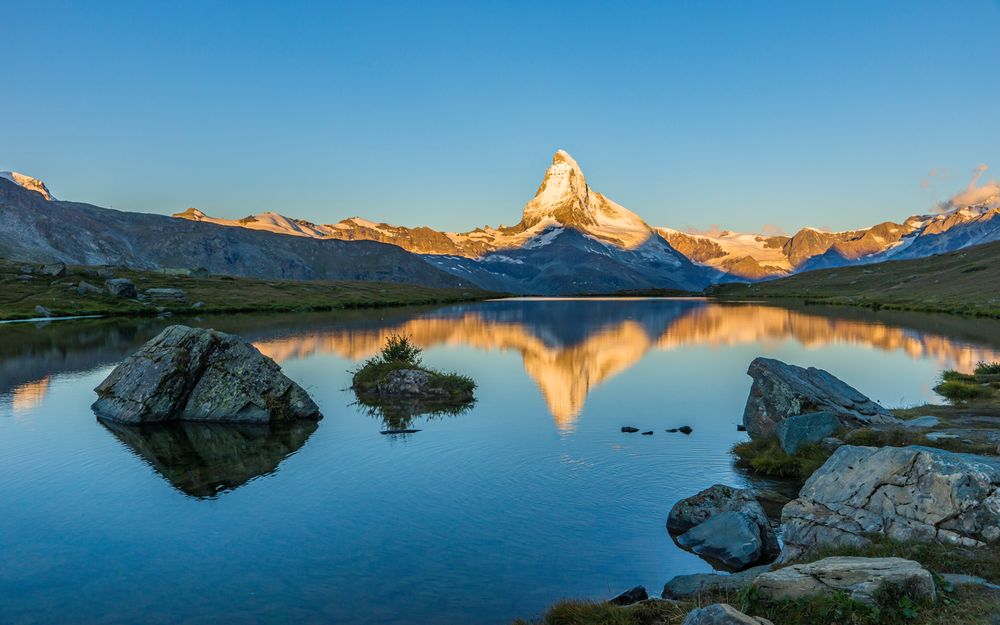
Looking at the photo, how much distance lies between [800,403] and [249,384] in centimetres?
2963

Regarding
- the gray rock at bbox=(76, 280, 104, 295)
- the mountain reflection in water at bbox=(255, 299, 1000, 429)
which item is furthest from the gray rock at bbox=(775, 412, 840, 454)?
the gray rock at bbox=(76, 280, 104, 295)

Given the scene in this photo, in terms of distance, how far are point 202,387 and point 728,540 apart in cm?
3090

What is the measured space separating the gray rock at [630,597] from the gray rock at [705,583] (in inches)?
31.5

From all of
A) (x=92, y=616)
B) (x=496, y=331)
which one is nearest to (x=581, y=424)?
(x=92, y=616)

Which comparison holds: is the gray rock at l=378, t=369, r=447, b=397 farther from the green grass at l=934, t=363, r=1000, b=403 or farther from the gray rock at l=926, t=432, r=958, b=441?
the green grass at l=934, t=363, r=1000, b=403

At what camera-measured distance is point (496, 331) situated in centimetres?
10681

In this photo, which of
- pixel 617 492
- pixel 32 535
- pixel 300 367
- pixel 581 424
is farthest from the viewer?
pixel 300 367

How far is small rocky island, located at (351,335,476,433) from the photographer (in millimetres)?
42188

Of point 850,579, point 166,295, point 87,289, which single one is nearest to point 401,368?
point 850,579

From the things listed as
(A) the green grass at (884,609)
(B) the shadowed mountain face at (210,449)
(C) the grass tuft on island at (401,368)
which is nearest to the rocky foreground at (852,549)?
(A) the green grass at (884,609)

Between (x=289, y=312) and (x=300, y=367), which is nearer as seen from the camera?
(x=300, y=367)

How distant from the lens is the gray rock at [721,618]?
1016 cm

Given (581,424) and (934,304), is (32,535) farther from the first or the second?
(934,304)

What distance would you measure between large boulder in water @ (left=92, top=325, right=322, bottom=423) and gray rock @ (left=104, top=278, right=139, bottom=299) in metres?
125
